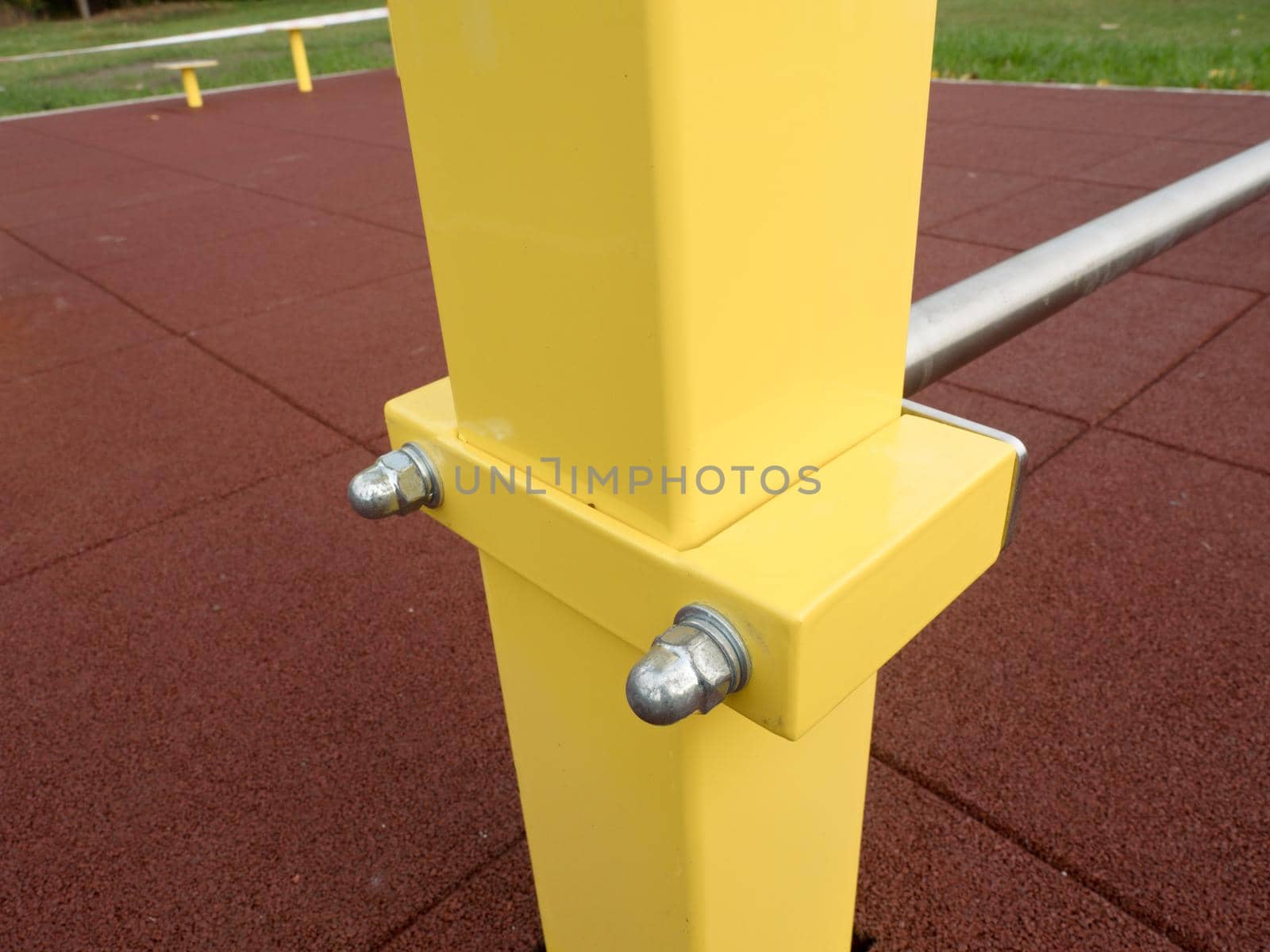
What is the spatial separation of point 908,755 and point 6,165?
287 inches

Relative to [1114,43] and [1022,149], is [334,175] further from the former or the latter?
[1114,43]

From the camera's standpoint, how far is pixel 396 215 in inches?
186

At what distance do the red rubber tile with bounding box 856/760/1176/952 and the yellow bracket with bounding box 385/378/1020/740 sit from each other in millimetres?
853

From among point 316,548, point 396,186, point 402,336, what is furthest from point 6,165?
point 316,548

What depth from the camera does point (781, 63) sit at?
391mm

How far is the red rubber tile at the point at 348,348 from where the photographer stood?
2793 mm

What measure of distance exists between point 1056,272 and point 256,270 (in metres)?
3.85

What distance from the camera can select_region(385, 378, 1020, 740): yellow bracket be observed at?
1.40 ft

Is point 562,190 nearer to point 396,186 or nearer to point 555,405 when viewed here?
point 555,405

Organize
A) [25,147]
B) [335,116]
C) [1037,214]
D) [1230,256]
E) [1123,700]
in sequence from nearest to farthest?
1. [1123,700]
2. [1230,256]
3. [1037,214]
4. [25,147]
5. [335,116]

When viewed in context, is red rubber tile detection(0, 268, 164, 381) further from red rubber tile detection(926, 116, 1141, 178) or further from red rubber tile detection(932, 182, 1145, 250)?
red rubber tile detection(926, 116, 1141, 178)

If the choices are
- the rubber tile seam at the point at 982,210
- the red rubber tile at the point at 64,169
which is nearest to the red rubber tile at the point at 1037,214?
the rubber tile seam at the point at 982,210

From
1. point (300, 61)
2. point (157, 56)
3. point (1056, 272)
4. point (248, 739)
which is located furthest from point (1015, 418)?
point (157, 56)

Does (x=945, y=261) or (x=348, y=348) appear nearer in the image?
(x=348, y=348)
